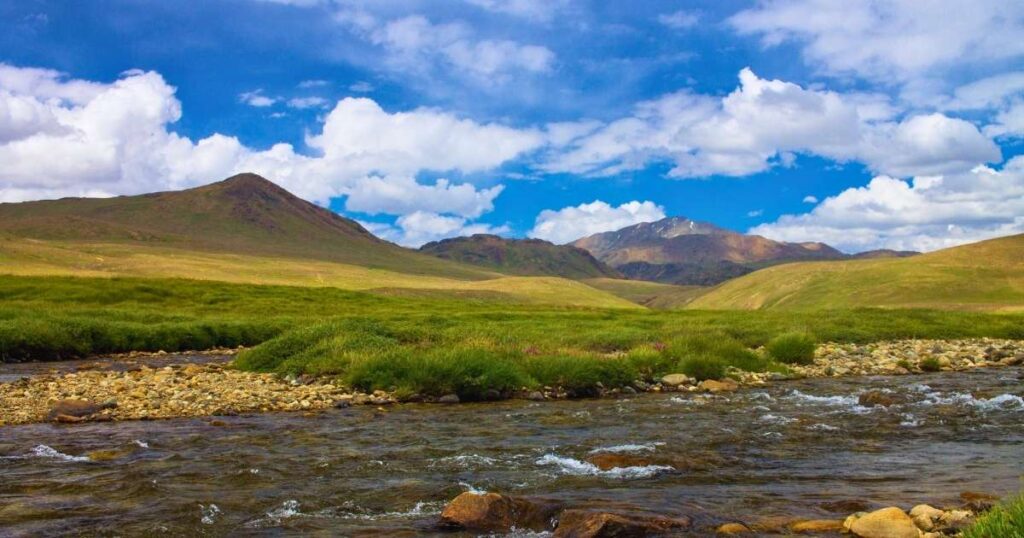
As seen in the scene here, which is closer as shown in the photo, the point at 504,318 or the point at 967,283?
the point at 504,318

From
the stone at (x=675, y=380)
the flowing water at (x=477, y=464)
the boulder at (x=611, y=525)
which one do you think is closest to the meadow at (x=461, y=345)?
the stone at (x=675, y=380)

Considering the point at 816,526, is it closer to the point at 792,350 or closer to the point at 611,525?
the point at 611,525

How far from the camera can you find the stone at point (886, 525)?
28.3ft

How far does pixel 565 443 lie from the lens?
15.6 m

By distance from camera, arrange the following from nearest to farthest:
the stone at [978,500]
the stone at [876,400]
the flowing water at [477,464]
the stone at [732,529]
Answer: the stone at [732,529], the stone at [978,500], the flowing water at [477,464], the stone at [876,400]

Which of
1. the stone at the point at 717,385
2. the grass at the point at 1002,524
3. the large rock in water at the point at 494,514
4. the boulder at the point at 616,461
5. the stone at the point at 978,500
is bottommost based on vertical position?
the stone at the point at 717,385

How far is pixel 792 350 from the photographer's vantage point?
111 feet

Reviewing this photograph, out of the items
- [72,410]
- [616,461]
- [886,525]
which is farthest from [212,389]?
[886,525]

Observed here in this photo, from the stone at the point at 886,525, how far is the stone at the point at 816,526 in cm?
25

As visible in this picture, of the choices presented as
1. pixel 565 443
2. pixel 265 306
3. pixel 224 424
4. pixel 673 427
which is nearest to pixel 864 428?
pixel 673 427

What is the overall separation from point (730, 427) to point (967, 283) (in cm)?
19640

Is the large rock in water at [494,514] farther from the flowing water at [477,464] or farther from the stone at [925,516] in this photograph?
the stone at [925,516]

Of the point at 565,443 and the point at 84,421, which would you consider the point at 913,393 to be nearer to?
the point at 565,443

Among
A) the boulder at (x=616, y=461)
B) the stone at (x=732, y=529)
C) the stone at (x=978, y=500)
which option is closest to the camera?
the stone at (x=732, y=529)
